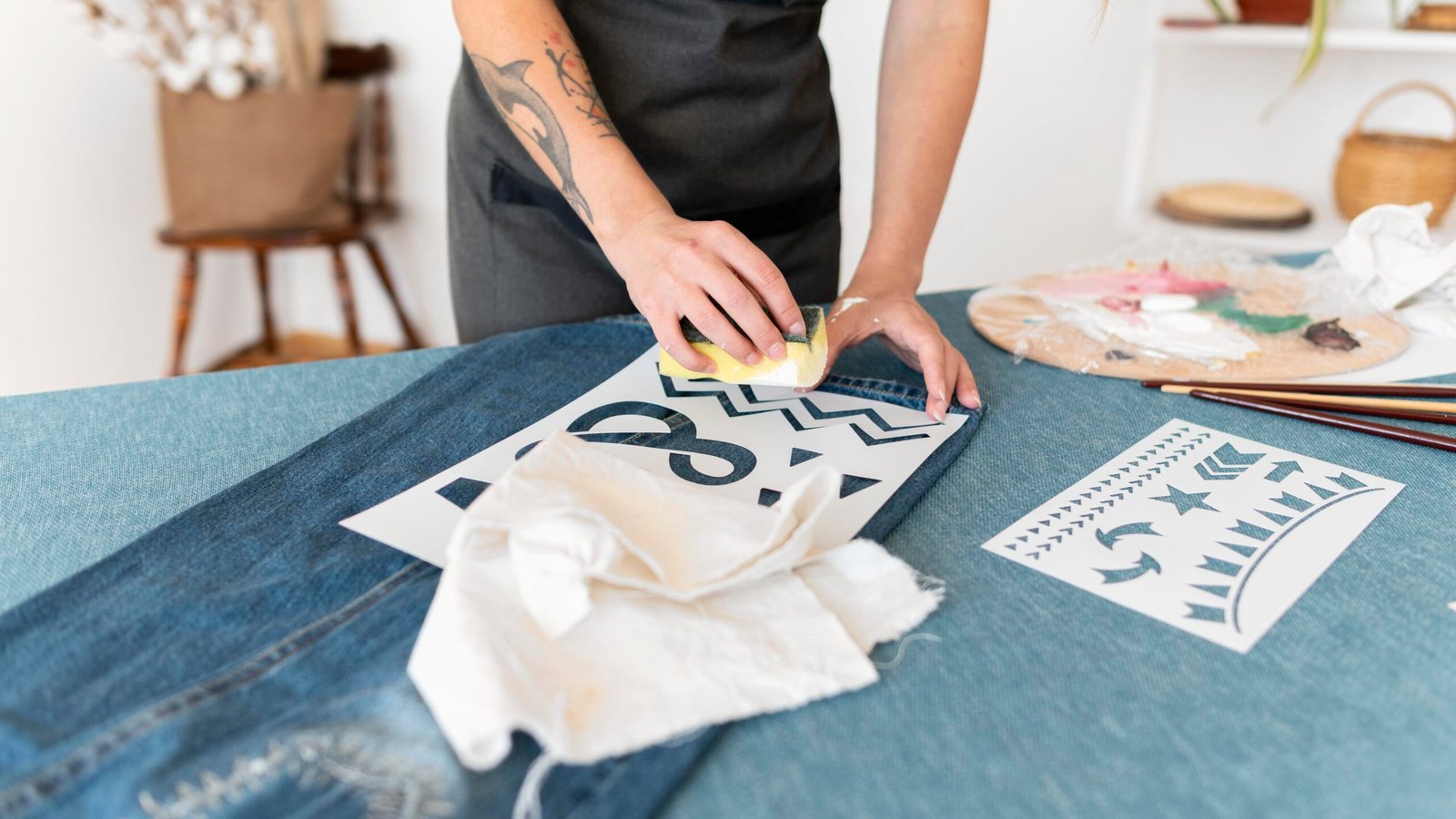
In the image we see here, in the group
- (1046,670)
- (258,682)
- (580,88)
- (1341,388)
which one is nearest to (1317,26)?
(1341,388)

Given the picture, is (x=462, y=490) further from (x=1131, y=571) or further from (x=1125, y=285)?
(x=1125, y=285)

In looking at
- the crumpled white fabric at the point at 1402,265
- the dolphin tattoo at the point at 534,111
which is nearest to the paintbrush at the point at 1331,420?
the crumpled white fabric at the point at 1402,265

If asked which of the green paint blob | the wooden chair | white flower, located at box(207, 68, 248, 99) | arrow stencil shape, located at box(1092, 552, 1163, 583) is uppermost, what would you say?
the green paint blob

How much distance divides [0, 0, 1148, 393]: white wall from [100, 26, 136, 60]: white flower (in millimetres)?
128

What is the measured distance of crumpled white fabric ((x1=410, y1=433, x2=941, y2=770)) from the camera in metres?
0.45

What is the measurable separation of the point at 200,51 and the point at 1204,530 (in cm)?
220

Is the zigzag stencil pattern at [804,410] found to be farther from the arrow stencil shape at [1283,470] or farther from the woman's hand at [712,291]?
the arrow stencil shape at [1283,470]

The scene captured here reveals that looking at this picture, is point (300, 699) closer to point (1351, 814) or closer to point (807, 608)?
point (807, 608)

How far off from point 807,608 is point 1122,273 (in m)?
0.74

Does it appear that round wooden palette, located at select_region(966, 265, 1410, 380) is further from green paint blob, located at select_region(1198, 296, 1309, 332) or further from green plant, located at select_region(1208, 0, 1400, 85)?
green plant, located at select_region(1208, 0, 1400, 85)

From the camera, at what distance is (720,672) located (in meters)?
0.49

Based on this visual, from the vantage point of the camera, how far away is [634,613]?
1.65 feet

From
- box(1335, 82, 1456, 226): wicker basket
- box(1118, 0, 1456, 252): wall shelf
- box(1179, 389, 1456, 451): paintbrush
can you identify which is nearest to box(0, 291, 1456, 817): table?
box(1179, 389, 1456, 451): paintbrush

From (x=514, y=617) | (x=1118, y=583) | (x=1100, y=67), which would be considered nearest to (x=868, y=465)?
(x=1118, y=583)
